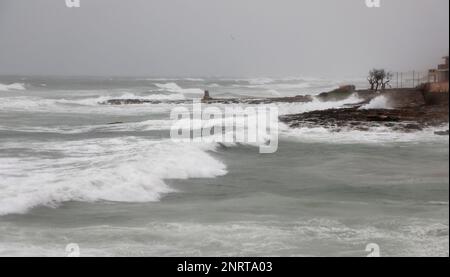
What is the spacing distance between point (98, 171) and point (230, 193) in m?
1.53

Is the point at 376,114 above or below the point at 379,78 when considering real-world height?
below

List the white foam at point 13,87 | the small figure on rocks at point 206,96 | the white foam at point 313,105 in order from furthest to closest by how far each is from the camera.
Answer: the white foam at point 13,87, the small figure on rocks at point 206,96, the white foam at point 313,105

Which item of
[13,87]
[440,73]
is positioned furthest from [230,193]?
[13,87]

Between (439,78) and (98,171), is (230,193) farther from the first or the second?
(439,78)

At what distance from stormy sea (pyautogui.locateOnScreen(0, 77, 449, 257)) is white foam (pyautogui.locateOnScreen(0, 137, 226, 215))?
0.05 ft

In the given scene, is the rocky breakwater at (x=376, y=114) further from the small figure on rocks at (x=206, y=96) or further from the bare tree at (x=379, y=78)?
the small figure on rocks at (x=206, y=96)

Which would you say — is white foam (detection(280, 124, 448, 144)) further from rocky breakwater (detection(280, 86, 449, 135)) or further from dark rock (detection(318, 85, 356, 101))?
dark rock (detection(318, 85, 356, 101))

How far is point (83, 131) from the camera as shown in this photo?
31.7 feet

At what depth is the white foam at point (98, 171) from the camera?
494 centimetres

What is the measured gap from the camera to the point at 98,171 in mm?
5855

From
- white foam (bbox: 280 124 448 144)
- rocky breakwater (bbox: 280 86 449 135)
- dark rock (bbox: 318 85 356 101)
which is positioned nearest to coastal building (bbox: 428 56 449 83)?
rocky breakwater (bbox: 280 86 449 135)

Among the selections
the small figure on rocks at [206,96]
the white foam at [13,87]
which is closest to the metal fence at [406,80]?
the small figure on rocks at [206,96]

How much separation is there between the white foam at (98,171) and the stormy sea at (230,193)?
15 mm

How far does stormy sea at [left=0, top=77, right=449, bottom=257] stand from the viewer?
349 centimetres
